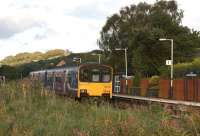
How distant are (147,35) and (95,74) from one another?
41508 mm

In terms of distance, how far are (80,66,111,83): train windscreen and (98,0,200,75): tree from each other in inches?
1365

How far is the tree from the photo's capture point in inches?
3039

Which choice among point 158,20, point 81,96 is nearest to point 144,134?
point 81,96

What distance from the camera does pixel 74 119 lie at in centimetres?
1490

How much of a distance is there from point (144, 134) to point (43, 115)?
7289 millimetres

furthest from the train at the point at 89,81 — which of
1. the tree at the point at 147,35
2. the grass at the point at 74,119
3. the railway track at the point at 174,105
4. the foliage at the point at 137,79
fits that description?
the tree at the point at 147,35

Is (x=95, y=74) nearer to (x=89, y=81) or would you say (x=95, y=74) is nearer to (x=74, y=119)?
(x=89, y=81)

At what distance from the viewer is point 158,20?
81938 mm

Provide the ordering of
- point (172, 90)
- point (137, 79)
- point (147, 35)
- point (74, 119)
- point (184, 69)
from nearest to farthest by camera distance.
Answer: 1. point (74, 119)
2. point (172, 90)
3. point (184, 69)
4. point (137, 79)
5. point (147, 35)

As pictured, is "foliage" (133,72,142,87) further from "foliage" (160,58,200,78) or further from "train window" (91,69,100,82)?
"train window" (91,69,100,82)

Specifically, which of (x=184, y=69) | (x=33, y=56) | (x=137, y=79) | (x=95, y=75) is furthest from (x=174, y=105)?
(x=33, y=56)

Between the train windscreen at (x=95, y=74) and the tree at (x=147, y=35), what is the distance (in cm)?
3468

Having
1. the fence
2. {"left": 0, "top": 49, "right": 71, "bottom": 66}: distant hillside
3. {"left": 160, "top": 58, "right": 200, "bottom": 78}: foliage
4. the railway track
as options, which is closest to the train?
the railway track

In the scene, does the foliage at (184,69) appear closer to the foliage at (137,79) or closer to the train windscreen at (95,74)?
the foliage at (137,79)
